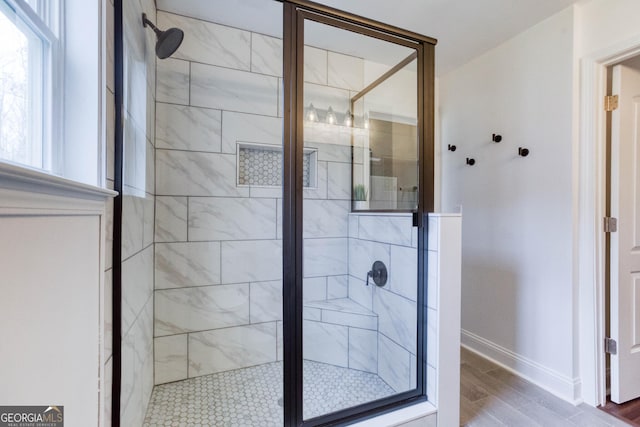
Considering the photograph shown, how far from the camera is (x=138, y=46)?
142 centimetres

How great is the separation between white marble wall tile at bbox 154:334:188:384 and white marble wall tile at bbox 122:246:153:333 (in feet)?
1.30

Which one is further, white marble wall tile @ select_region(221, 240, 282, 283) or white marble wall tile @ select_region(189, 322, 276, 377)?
white marble wall tile @ select_region(221, 240, 282, 283)

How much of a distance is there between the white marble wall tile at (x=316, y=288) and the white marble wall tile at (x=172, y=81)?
1.58m

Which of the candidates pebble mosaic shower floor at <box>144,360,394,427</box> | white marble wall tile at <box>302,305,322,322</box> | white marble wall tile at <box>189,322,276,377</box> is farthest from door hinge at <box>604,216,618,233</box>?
white marble wall tile at <box>189,322,276,377</box>

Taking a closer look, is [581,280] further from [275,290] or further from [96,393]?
[96,393]

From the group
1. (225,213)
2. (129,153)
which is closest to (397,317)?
(225,213)

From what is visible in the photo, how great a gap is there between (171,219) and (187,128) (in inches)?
26.0

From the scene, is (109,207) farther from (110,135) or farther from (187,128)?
(187,128)

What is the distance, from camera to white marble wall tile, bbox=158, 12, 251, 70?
1979 mm

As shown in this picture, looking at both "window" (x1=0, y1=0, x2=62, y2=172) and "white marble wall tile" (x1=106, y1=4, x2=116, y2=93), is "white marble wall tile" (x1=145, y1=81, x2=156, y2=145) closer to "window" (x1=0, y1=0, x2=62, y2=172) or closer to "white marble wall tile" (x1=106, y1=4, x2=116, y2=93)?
"white marble wall tile" (x1=106, y1=4, x2=116, y2=93)

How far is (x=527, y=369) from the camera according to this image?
2035 mm

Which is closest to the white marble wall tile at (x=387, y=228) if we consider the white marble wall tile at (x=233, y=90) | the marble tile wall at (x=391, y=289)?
the marble tile wall at (x=391, y=289)

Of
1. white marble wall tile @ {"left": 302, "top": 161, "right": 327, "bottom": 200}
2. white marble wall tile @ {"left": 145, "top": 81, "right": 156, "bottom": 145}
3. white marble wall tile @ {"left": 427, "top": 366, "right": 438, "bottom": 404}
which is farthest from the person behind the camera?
white marble wall tile @ {"left": 302, "top": 161, "right": 327, "bottom": 200}

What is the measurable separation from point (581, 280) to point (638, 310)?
444mm
